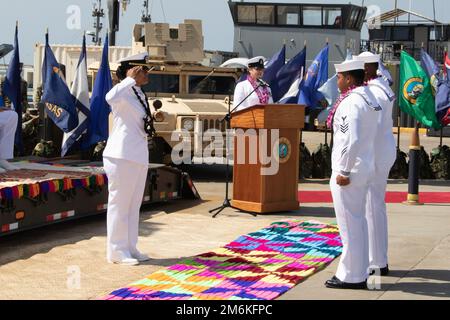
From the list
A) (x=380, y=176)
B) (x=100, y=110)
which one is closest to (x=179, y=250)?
(x=380, y=176)

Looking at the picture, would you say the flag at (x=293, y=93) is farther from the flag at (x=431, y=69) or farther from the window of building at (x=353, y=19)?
the window of building at (x=353, y=19)

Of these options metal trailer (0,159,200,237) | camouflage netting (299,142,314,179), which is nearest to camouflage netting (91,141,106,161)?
metal trailer (0,159,200,237)

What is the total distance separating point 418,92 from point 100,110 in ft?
19.3

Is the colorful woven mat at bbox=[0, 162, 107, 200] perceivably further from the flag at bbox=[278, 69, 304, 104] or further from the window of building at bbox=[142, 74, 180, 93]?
the flag at bbox=[278, 69, 304, 104]

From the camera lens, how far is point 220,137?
568 inches

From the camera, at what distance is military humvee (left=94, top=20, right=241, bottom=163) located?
14.2 metres

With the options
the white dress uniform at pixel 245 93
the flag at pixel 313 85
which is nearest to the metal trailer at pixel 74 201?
the white dress uniform at pixel 245 93

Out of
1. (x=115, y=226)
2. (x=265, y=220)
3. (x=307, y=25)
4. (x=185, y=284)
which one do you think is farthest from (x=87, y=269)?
(x=307, y=25)

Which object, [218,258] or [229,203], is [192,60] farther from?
[218,258]

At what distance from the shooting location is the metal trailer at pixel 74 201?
8.23 meters

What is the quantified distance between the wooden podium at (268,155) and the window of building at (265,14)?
26529mm

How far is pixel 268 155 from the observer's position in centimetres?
1067

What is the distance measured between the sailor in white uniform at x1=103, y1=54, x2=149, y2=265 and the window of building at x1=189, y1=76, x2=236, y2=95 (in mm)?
7853

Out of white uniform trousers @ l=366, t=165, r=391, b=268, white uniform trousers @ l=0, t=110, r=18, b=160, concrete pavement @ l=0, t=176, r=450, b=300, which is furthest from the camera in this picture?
white uniform trousers @ l=0, t=110, r=18, b=160
